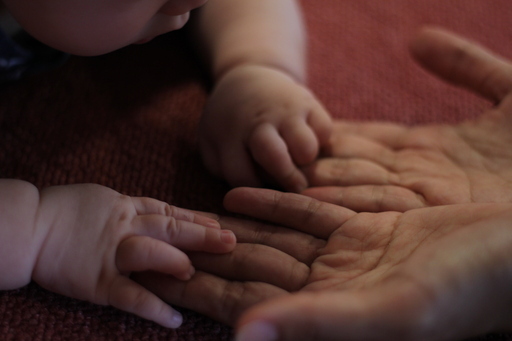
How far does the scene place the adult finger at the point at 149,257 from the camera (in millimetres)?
417

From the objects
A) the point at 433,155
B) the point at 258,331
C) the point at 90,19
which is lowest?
the point at 433,155

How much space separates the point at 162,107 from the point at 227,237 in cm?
28

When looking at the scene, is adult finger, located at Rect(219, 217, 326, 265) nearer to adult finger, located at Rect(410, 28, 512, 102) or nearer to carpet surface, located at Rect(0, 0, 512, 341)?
carpet surface, located at Rect(0, 0, 512, 341)

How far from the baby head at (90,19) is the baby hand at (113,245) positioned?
0.44 feet

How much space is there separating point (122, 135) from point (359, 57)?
40 centimetres

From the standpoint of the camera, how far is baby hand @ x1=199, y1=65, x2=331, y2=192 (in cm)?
55

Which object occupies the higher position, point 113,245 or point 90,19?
point 90,19

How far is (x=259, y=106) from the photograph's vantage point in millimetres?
581

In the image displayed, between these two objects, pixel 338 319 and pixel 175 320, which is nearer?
pixel 338 319

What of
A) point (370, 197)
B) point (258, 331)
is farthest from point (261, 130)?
point (258, 331)

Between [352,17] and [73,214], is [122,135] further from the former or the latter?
[352,17]

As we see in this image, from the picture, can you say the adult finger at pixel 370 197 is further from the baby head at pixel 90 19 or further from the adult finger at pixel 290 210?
the baby head at pixel 90 19

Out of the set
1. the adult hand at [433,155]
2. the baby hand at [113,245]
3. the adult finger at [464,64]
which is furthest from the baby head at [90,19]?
the adult finger at [464,64]

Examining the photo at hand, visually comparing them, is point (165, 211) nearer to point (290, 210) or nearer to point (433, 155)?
point (290, 210)
